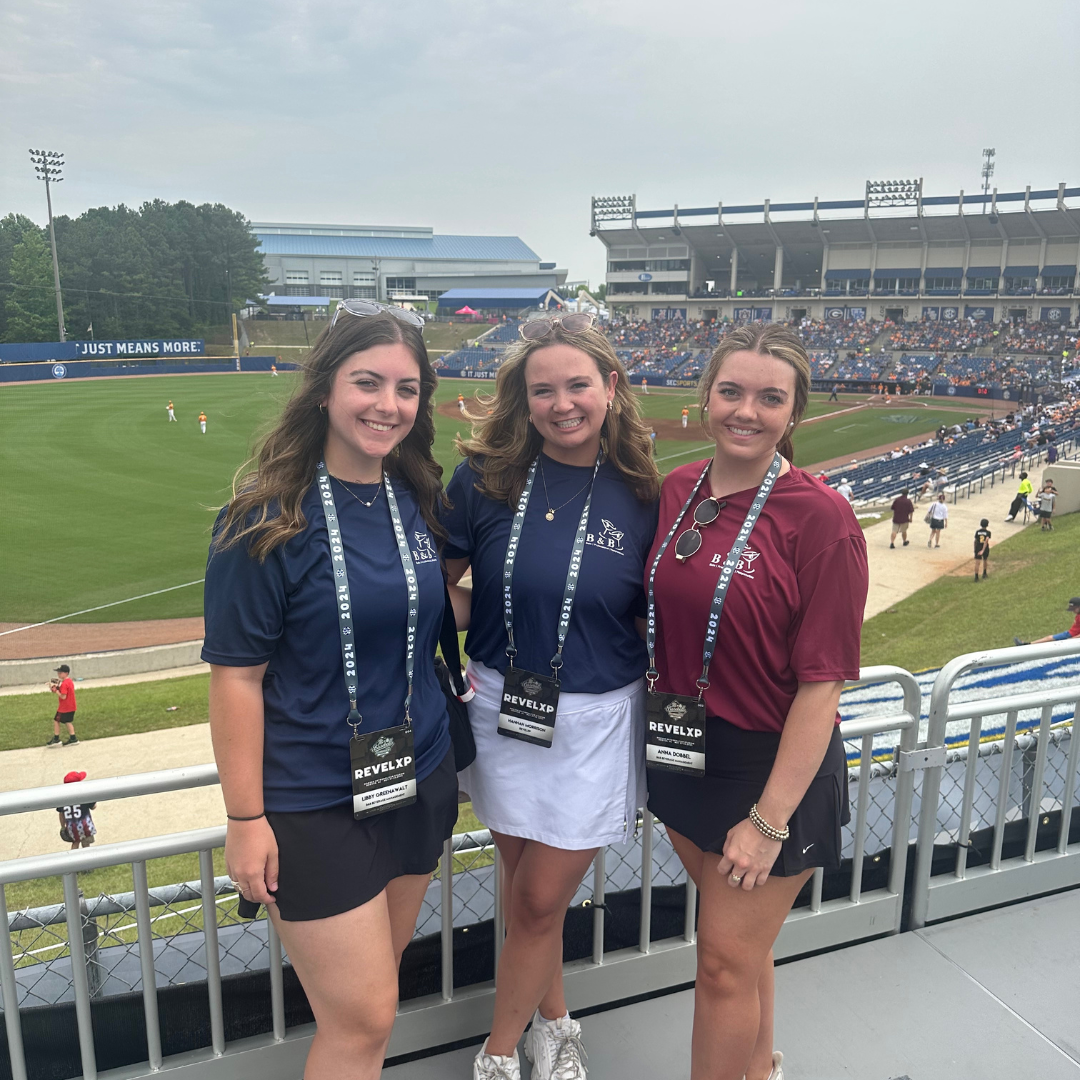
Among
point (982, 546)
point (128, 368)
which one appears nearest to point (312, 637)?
point (982, 546)

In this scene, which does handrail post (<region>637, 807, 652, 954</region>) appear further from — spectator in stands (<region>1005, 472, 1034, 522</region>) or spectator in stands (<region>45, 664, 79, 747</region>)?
spectator in stands (<region>1005, 472, 1034, 522</region>)

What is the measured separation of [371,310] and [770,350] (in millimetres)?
1140

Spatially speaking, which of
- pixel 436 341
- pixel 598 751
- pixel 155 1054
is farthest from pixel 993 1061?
pixel 436 341

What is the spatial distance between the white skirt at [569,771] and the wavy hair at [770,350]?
3.00ft

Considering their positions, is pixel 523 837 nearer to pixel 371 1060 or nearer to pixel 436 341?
pixel 371 1060

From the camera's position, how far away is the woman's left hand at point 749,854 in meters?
2.42

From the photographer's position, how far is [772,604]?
2.38m

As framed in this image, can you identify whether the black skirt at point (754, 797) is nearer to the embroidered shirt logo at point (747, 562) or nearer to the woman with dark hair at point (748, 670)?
the woman with dark hair at point (748, 670)

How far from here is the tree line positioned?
72.2 metres

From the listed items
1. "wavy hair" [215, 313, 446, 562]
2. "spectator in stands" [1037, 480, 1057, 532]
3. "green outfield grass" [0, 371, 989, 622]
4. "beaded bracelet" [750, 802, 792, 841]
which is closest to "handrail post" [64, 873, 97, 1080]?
"wavy hair" [215, 313, 446, 562]

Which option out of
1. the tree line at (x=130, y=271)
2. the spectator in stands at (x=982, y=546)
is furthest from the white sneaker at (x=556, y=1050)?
the tree line at (x=130, y=271)

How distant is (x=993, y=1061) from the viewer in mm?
3072

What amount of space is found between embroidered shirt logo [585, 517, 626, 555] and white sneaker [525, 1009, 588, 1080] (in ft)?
5.39

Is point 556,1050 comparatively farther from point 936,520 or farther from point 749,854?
point 936,520
